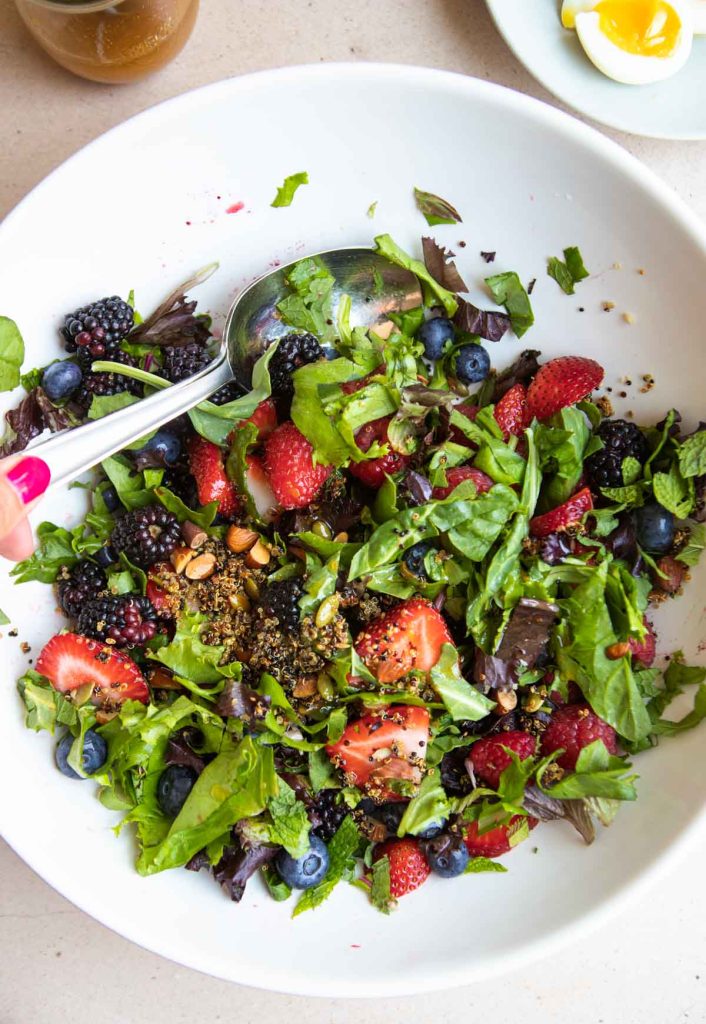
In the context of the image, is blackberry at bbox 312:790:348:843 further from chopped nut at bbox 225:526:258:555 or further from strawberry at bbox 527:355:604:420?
strawberry at bbox 527:355:604:420

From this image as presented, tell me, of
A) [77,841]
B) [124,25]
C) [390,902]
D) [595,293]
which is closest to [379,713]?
[390,902]

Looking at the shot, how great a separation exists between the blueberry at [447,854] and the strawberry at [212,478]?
0.73 meters

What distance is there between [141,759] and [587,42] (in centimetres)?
162

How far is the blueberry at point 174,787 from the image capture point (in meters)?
1.58

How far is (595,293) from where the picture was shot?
1717 millimetres

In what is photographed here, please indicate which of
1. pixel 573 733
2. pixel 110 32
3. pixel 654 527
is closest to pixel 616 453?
pixel 654 527

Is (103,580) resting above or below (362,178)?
below

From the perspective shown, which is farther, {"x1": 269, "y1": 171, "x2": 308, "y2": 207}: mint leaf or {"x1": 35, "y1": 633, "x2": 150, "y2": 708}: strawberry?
{"x1": 269, "y1": 171, "x2": 308, "y2": 207}: mint leaf

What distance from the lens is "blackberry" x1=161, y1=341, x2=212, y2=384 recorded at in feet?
5.37

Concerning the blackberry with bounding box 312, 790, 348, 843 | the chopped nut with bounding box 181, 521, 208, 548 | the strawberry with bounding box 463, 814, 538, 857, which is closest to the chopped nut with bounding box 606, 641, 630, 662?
the strawberry with bounding box 463, 814, 538, 857

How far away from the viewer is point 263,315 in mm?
1667

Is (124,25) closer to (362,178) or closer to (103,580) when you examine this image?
(362,178)

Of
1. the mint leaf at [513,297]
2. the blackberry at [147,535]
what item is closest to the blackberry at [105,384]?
the blackberry at [147,535]

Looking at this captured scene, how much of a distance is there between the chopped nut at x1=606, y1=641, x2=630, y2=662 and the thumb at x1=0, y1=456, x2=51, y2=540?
40.2 inches
